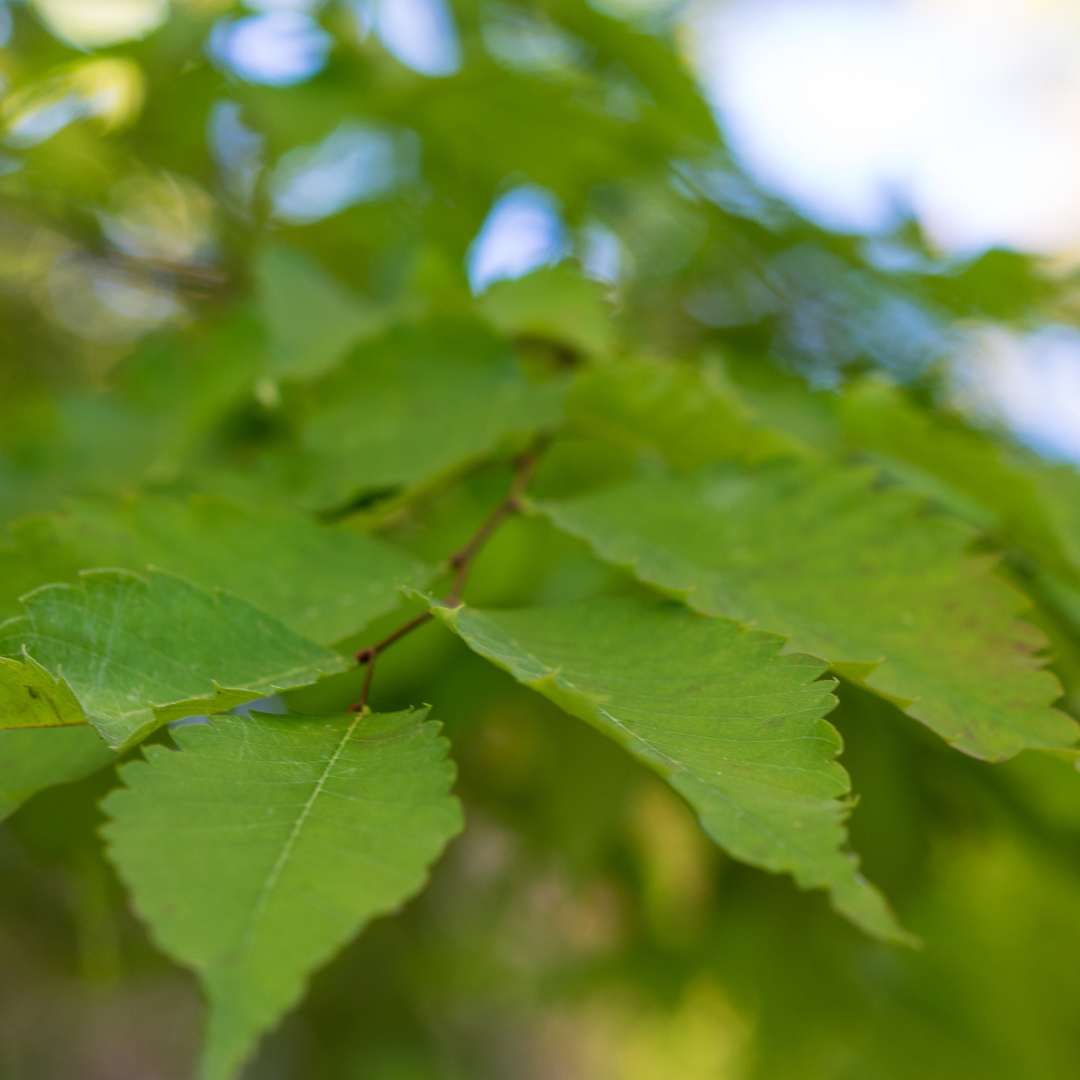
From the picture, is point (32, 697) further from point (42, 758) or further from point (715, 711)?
point (715, 711)

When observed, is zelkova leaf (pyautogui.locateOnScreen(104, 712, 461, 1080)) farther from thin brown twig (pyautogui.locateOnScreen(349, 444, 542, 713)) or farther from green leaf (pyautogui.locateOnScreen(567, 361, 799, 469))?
green leaf (pyautogui.locateOnScreen(567, 361, 799, 469))

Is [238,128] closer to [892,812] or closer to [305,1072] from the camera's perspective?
[892,812]

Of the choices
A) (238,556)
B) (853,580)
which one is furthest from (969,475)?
(238,556)

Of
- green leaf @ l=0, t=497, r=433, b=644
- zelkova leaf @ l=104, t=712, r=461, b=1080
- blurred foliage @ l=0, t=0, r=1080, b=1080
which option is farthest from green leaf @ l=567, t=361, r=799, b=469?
zelkova leaf @ l=104, t=712, r=461, b=1080

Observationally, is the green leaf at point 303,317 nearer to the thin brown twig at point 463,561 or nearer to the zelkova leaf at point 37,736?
the thin brown twig at point 463,561

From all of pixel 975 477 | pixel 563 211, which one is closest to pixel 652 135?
pixel 563 211

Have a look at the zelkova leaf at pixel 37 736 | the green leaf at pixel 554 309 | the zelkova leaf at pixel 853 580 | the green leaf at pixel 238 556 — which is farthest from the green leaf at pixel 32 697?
the green leaf at pixel 554 309
